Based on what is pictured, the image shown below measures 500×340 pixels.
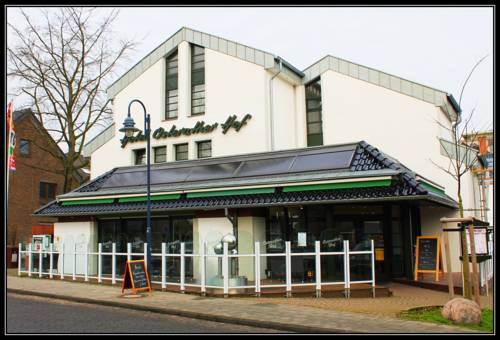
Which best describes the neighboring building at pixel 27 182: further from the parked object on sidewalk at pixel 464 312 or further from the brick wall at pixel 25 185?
the parked object on sidewalk at pixel 464 312

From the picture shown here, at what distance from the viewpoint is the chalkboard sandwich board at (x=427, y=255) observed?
1606 centimetres

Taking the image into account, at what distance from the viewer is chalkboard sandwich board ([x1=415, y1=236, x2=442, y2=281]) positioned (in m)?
16.1

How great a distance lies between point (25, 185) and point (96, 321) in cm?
3207

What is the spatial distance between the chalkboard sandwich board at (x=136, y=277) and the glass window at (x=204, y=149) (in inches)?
334

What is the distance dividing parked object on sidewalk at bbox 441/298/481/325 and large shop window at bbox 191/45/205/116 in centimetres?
1542

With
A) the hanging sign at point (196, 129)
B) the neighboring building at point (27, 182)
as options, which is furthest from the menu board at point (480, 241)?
the neighboring building at point (27, 182)

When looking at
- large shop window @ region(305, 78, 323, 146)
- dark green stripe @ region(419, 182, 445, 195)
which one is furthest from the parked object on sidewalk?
large shop window @ region(305, 78, 323, 146)

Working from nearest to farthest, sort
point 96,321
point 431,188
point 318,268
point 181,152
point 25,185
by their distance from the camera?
point 96,321
point 318,268
point 431,188
point 181,152
point 25,185

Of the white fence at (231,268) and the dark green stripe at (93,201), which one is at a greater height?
the dark green stripe at (93,201)

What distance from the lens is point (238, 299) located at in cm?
1347

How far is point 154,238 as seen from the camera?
60.9 ft

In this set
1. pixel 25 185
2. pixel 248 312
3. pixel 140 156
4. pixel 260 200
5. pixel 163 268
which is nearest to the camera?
pixel 248 312

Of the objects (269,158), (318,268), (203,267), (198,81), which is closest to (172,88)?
(198,81)

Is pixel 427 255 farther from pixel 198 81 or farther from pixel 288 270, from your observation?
pixel 198 81
